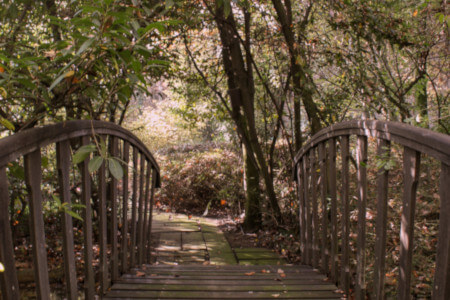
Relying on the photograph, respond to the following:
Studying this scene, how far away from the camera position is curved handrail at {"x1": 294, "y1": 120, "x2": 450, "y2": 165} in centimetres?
129

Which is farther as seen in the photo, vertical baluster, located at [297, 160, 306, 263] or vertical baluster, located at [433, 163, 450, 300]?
vertical baluster, located at [297, 160, 306, 263]

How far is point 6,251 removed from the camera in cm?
114

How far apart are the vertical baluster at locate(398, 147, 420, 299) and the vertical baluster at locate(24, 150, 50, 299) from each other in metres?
1.31

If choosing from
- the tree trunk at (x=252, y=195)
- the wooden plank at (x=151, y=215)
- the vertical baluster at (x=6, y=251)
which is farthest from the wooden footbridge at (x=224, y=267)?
the tree trunk at (x=252, y=195)

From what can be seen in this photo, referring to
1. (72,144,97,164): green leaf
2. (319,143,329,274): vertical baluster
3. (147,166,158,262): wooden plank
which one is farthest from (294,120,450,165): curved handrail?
(147,166,158,262): wooden plank

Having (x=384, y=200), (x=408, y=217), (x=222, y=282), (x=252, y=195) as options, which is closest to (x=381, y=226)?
(x=384, y=200)

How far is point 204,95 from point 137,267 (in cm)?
299

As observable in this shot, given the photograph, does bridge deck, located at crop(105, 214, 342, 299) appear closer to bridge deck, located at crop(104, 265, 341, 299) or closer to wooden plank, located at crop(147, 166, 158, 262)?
bridge deck, located at crop(104, 265, 341, 299)

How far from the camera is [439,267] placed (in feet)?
4.33

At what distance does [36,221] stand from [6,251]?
8.6 inches

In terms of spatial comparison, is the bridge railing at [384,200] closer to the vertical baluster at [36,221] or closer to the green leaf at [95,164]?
the green leaf at [95,164]

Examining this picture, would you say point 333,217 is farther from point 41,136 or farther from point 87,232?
point 41,136

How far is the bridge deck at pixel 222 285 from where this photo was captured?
7.13 ft

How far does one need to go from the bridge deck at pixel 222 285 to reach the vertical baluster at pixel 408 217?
0.70 m
